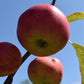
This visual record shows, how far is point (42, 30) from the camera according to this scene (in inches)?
44.3

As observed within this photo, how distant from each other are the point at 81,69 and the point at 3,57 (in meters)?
0.70

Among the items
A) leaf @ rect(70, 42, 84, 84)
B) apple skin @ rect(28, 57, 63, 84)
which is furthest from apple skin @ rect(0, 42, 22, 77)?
leaf @ rect(70, 42, 84, 84)

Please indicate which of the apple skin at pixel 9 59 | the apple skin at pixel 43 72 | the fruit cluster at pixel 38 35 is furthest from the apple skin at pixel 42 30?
the apple skin at pixel 43 72

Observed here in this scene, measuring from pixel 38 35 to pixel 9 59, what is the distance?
11.7 inches

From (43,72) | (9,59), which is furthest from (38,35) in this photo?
(43,72)

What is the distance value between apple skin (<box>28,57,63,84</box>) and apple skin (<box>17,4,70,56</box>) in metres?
0.43

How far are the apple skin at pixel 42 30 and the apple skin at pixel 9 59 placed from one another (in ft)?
0.42

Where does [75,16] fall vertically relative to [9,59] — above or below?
above

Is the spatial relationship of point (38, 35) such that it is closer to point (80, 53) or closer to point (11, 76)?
point (11, 76)

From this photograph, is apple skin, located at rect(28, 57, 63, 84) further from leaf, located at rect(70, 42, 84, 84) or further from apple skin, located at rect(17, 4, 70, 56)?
apple skin, located at rect(17, 4, 70, 56)

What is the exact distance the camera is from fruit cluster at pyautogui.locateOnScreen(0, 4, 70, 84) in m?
1.14

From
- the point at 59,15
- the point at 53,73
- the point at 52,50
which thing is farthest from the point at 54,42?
the point at 53,73

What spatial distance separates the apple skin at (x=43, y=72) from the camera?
1623mm

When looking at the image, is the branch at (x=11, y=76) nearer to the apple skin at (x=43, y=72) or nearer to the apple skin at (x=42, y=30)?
the apple skin at (x=42, y=30)
